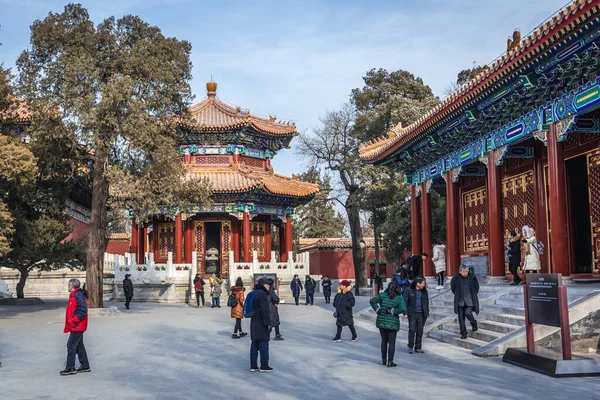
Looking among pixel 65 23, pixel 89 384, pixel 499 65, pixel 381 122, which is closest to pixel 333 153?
pixel 381 122

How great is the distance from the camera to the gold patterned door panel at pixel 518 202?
15820mm

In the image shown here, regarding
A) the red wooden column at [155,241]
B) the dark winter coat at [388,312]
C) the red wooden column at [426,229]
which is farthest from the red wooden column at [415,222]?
the red wooden column at [155,241]

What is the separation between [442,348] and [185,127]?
66.5ft

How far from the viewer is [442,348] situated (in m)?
10.8

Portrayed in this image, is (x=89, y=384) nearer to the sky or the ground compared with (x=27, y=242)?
nearer to the ground

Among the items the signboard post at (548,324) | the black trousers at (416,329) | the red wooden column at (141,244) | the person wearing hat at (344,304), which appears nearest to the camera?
the signboard post at (548,324)

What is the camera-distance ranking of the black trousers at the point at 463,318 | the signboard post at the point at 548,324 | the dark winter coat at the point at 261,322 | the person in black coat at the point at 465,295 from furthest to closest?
the black trousers at the point at 463,318 < the person in black coat at the point at 465,295 < the dark winter coat at the point at 261,322 < the signboard post at the point at 548,324

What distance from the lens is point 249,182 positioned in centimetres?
2928

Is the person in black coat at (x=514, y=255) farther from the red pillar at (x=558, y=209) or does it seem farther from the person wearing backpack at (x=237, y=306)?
the person wearing backpack at (x=237, y=306)

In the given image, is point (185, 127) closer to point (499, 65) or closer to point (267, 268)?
point (267, 268)

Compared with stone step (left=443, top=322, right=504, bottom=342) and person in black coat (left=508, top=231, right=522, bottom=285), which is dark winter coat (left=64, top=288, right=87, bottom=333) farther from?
person in black coat (left=508, top=231, right=522, bottom=285)

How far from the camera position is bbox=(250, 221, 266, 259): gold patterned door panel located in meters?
31.0

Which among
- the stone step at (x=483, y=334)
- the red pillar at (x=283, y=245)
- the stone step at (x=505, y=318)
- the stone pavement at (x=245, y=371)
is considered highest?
the red pillar at (x=283, y=245)

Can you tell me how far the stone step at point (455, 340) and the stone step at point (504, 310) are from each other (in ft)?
2.85
